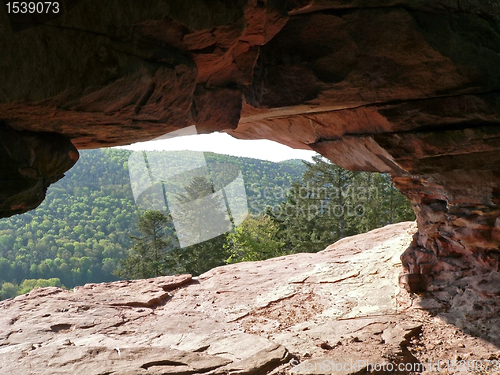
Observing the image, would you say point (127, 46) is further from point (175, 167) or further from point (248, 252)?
point (248, 252)

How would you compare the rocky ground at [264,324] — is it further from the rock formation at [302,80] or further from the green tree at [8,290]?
the green tree at [8,290]

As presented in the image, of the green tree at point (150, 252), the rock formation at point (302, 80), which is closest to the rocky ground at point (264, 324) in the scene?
the rock formation at point (302, 80)

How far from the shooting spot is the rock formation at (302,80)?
4117mm

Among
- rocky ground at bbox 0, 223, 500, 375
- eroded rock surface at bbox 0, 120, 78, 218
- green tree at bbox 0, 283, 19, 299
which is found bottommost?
green tree at bbox 0, 283, 19, 299

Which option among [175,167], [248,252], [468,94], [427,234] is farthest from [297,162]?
[468,94]

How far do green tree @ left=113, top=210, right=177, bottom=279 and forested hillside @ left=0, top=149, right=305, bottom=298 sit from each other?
2.03 metres

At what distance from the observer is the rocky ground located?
6.44m

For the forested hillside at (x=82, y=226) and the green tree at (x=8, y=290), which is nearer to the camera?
the green tree at (x=8, y=290)

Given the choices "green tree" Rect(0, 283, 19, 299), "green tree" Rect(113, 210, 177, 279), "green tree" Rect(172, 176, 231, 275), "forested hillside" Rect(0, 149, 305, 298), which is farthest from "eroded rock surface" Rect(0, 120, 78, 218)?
"green tree" Rect(0, 283, 19, 299)

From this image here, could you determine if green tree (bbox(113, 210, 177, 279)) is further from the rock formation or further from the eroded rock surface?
the eroded rock surface

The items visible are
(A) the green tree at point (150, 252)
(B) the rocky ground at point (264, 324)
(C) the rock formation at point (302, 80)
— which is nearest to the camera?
(C) the rock formation at point (302, 80)

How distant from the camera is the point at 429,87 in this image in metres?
5.88

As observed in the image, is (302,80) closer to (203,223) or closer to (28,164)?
(28,164)

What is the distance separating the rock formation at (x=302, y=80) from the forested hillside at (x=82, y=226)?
24.4 metres
